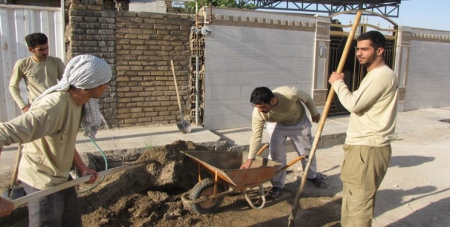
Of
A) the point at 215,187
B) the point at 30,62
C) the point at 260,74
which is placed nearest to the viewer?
the point at 215,187

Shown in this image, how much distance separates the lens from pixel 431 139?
7992 mm

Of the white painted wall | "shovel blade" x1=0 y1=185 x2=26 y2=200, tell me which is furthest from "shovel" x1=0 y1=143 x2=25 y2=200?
the white painted wall

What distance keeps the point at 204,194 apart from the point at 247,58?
4.12 meters

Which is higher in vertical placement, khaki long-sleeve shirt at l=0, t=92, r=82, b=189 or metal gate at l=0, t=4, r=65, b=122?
metal gate at l=0, t=4, r=65, b=122

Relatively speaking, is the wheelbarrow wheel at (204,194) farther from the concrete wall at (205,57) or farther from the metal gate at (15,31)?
the metal gate at (15,31)

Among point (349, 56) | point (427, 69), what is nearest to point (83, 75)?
point (349, 56)

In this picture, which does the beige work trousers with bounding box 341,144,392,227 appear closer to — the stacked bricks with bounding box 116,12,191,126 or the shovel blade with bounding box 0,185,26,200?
the shovel blade with bounding box 0,185,26,200

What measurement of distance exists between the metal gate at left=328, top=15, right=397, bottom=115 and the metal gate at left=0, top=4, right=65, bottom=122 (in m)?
6.17

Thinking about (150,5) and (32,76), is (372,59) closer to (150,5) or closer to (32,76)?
(32,76)

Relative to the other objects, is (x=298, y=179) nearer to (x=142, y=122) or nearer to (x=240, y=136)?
(x=240, y=136)

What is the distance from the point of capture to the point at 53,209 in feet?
7.75

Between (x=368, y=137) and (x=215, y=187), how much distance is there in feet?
5.54

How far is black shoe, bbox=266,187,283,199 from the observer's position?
4.57 meters

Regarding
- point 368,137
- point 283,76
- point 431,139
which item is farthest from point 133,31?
point 431,139
